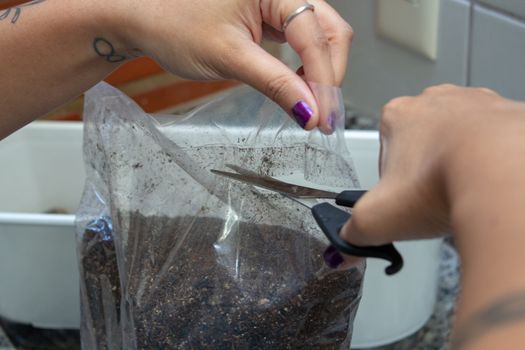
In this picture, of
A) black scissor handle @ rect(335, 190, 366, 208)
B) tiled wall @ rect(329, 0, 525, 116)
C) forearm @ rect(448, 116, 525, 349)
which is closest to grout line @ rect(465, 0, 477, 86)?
tiled wall @ rect(329, 0, 525, 116)

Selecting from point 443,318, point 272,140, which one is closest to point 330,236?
point 272,140

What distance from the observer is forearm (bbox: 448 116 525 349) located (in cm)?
23

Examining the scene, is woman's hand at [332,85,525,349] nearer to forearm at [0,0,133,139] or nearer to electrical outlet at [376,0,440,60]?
forearm at [0,0,133,139]

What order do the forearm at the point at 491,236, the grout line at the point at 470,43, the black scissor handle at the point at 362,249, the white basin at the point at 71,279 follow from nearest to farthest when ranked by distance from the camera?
the forearm at the point at 491,236 < the black scissor handle at the point at 362,249 < the white basin at the point at 71,279 < the grout line at the point at 470,43

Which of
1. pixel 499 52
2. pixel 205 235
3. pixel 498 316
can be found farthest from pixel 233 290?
pixel 499 52

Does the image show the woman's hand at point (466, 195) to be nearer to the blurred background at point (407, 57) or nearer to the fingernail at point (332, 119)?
the fingernail at point (332, 119)

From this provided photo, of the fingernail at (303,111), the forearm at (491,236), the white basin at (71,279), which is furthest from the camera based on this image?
the white basin at (71,279)

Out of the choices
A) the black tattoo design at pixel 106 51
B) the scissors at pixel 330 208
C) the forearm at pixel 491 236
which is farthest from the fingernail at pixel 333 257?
the black tattoo design at pixel 106 51

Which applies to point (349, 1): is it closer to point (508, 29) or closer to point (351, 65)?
point (351, 65)

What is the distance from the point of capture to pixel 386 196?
30cm

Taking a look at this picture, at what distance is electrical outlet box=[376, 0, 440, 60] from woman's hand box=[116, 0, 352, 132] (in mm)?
297

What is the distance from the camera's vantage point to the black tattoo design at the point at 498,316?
0.23 m

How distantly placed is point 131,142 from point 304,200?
12cm

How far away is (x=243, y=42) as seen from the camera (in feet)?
1.49
